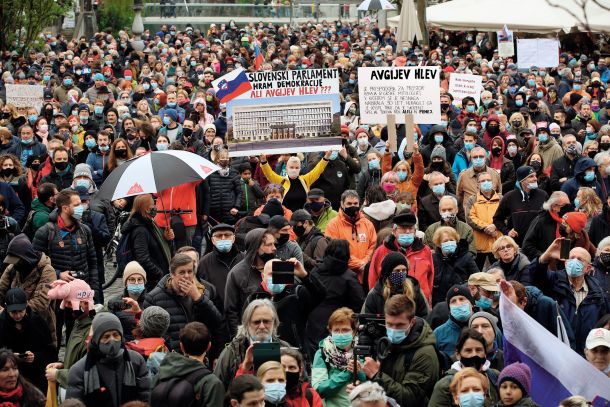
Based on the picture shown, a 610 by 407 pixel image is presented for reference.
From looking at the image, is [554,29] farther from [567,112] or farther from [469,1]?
[567,112]

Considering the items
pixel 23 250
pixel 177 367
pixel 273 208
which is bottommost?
pixel 273 208

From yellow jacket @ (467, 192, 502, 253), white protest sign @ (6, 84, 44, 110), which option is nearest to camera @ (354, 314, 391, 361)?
yellow jacket @ (467, 192, 502, 253)

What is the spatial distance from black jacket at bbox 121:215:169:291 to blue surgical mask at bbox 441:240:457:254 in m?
2.53

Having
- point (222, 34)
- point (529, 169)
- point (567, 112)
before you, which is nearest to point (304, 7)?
point (222, 34)

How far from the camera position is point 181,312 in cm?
1036

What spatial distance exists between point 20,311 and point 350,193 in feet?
11.9

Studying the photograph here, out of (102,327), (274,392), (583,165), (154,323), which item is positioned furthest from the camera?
(583,165)

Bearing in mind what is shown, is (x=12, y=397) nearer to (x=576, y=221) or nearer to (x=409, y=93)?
Answer: (x=576, y=221)

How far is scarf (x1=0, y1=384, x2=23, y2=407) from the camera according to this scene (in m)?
8.81

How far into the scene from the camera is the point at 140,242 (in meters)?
12.9

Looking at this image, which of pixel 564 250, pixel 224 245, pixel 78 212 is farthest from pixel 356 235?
pixel 78 212

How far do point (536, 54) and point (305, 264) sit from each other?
60.6ft

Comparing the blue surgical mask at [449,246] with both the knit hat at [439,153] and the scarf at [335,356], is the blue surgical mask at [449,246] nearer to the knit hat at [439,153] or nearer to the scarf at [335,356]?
the scarf at [335,356]

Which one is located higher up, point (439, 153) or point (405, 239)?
point (405, 239)
